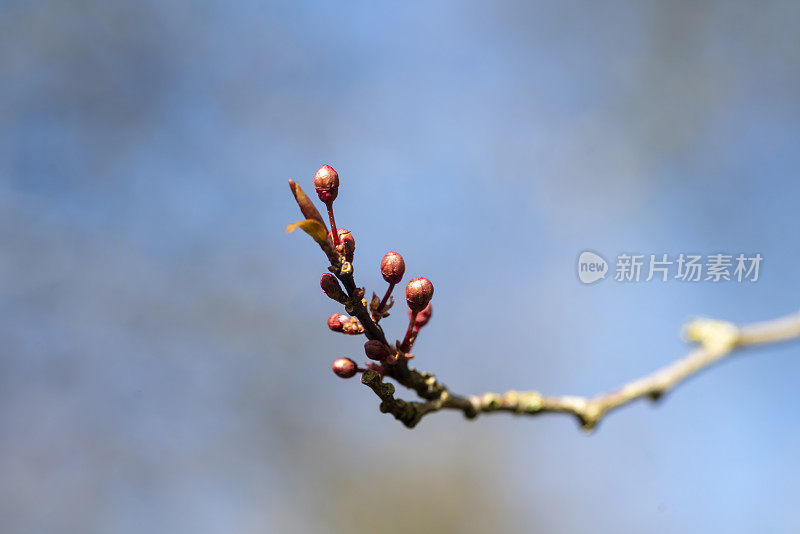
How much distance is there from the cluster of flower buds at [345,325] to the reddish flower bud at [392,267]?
0.12 m

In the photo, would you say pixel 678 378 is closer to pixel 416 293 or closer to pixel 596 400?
pixel 596 400

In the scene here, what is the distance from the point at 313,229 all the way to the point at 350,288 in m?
0.17

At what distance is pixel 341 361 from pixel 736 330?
2.72ft

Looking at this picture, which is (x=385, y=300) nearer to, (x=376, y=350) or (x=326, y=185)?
(x=376, y=350)

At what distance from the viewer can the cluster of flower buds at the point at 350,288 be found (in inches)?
44.8

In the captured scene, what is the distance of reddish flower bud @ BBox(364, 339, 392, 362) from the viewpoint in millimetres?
1347

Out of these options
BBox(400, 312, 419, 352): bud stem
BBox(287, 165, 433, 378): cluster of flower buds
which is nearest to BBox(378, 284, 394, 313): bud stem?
BBox(287, 165, 433, 378): cluster of flower buds

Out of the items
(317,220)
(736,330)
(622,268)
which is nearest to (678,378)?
(736,330)

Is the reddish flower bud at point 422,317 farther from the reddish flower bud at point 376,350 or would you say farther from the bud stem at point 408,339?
the reddish flower bud at point 376,350

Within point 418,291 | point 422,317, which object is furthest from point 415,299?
point 422,317

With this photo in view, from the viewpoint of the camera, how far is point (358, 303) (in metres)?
1.24

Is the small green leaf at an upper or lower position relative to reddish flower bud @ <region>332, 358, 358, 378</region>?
upper

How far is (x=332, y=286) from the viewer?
1259mm

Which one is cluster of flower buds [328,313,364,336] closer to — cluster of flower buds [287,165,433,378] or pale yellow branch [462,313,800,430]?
cluster of flower buds [287,165,433,378]
